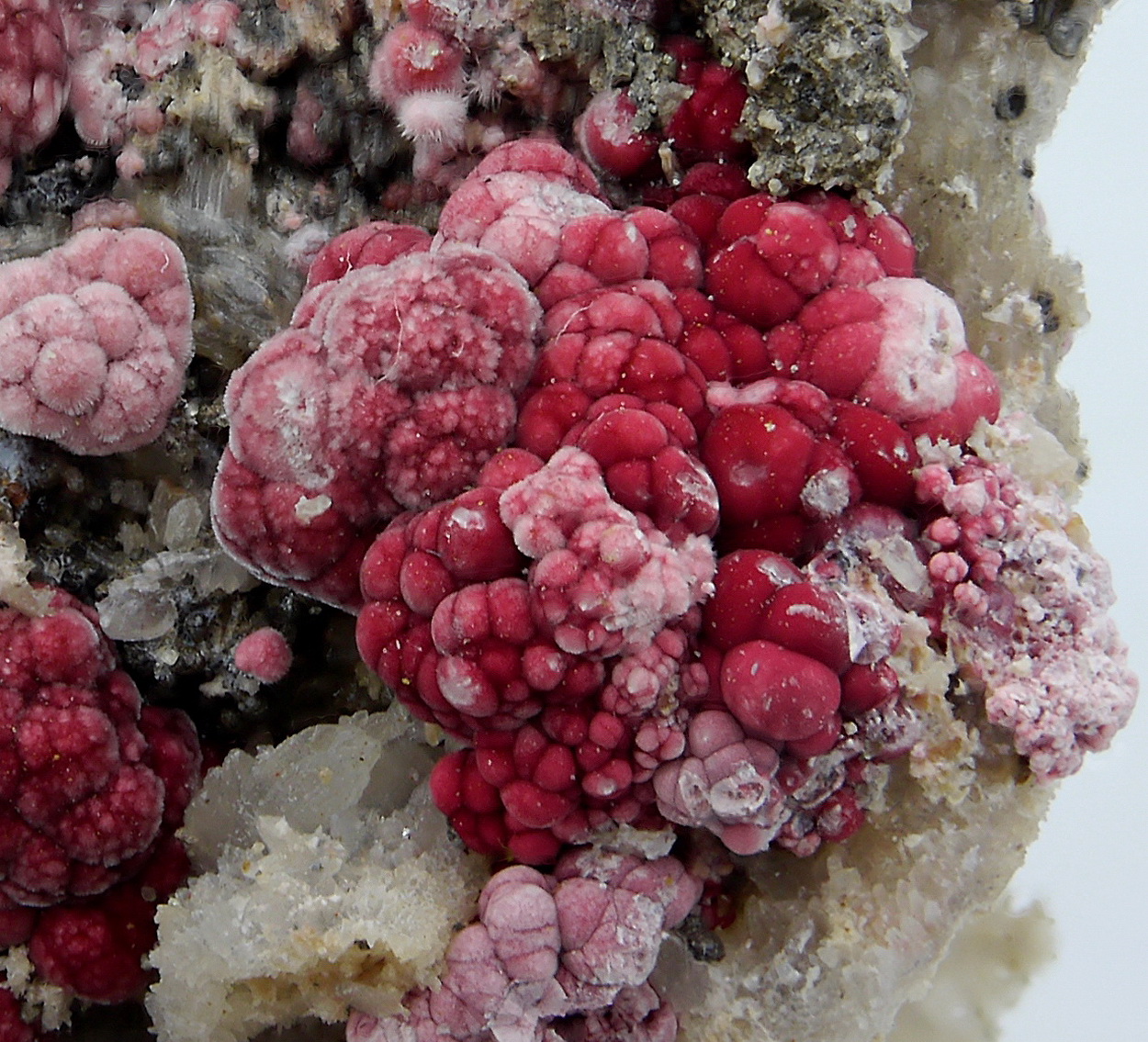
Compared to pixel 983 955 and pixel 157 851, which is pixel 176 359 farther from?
pixel 983 955

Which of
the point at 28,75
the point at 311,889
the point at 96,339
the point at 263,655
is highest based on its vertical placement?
the point at 28,75

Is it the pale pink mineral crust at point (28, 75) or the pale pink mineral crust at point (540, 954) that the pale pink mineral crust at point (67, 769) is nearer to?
the pale pink mineral crust at point (540, 954)

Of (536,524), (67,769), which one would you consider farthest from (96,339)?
(536,524)

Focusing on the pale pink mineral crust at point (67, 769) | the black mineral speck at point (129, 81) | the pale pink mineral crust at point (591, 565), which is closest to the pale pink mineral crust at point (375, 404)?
the pale pink mineral crust at point (591, 565)

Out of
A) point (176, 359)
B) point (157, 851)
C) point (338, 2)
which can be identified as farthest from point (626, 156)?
point (157, 851)

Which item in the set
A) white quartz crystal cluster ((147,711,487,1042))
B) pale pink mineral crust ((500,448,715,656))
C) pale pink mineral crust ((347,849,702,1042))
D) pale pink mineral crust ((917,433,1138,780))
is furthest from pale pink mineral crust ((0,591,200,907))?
pale pink mineral crust ((917,433,1138,780))

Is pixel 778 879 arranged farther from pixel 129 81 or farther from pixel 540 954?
Result: pixel 129 81

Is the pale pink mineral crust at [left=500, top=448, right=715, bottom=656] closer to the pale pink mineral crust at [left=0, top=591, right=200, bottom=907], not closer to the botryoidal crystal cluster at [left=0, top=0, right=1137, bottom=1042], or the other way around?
the botryoidal crystal cluster at [left=0, top=0, right=1137, bottom=1042]
